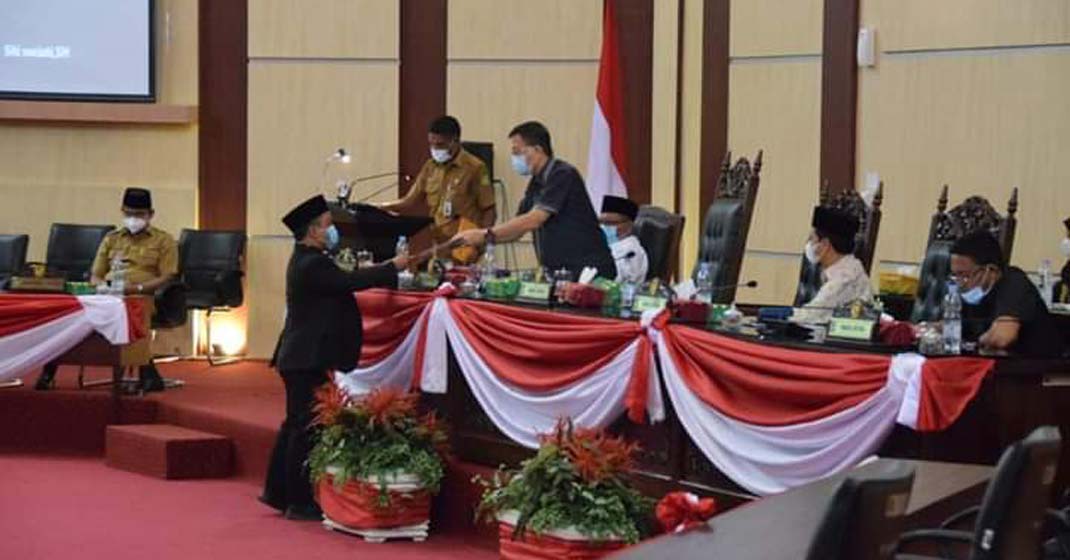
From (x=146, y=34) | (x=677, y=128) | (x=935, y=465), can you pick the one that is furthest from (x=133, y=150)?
(x=935, y=465)

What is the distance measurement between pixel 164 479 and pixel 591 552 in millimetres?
3026

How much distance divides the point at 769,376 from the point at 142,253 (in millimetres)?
4936

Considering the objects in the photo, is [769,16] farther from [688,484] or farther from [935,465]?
[935,465]

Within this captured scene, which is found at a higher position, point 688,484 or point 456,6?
point 456,6

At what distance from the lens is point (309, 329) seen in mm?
6711

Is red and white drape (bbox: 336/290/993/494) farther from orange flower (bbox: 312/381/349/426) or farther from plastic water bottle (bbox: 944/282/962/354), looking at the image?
orange flower (bbox: 312/381/349/426)

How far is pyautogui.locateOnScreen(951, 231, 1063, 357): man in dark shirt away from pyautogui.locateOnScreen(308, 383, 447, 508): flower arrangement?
2.07 metres

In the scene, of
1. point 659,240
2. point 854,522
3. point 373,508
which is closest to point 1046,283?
point 659,240

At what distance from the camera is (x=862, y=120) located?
8.72 metres

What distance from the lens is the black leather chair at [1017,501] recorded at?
9.25ft

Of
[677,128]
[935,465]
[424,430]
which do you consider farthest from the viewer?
[677,128]

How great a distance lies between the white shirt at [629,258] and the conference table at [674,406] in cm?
110

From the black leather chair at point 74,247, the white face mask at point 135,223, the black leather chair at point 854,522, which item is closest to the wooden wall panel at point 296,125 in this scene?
the black leather chair at point 74,247

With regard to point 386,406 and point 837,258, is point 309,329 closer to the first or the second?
point 386,406
